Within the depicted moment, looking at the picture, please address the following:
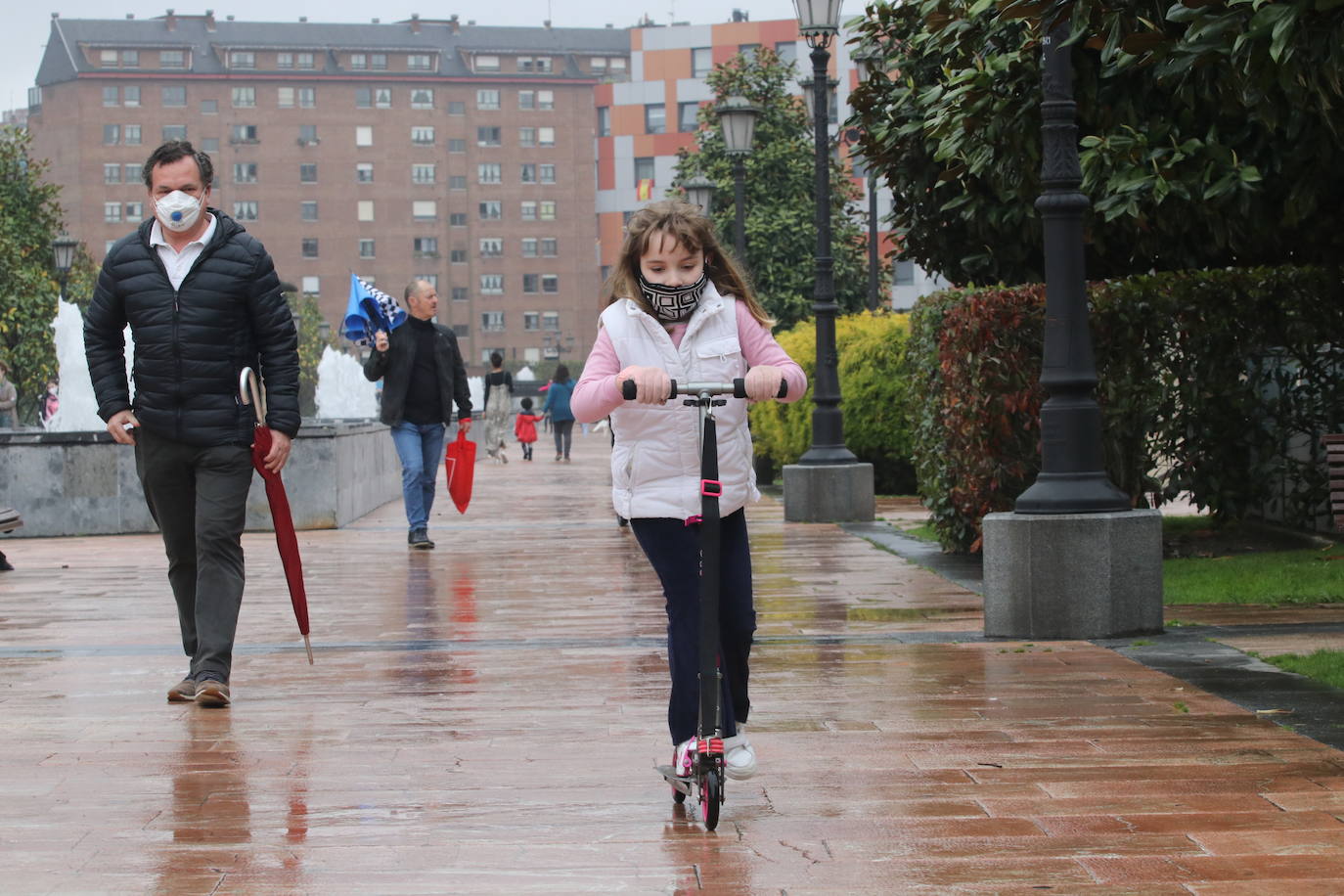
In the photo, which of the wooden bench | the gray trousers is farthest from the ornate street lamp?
the gray trousers

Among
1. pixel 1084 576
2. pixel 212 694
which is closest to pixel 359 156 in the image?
pixel 1084 576

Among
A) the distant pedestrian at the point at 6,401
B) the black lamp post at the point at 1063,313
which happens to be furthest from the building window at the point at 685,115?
the black lamp post at the point at 1063,313

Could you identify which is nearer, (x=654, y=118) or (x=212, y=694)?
(x=212, y=694)

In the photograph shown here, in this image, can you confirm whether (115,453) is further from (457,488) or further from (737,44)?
(737,44)

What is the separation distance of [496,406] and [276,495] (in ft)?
86.5

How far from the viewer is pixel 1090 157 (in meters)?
10.6

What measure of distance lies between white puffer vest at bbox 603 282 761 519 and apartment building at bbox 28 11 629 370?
370ft

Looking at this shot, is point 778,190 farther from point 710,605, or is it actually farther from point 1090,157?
point 710,605

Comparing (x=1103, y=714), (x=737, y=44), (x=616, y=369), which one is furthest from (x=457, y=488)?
(x=737, y=44)

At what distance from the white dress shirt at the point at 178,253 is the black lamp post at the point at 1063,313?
12.2 ft

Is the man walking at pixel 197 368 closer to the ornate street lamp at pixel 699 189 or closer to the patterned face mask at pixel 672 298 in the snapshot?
the patterned face mask at pixel 672 298

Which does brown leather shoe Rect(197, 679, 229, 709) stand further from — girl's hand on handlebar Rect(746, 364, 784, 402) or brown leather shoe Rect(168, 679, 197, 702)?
girl's hand on handlebar Rect(746, 364, 784, 402)

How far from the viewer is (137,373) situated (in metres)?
6.95

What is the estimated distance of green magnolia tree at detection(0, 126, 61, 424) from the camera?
44.2 metres
